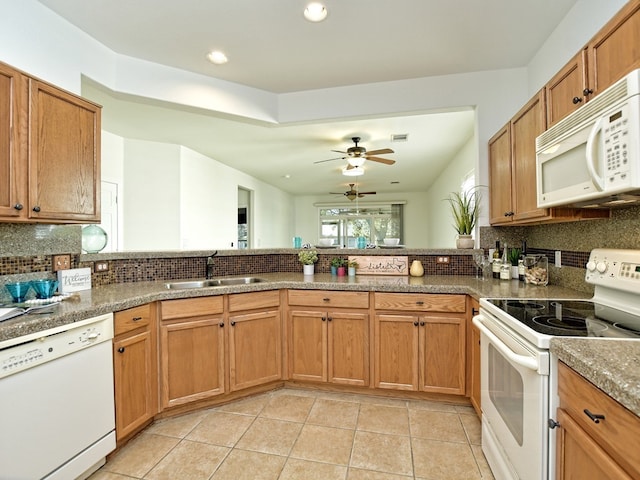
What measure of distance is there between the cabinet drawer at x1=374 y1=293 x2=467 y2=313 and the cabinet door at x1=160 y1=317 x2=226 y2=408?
1191 mm

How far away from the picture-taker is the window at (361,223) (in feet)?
28.5

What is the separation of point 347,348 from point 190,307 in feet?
3.87

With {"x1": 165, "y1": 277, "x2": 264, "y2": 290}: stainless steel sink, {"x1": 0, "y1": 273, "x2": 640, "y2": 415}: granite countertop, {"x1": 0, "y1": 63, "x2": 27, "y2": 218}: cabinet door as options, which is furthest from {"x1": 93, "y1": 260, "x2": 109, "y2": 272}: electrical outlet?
{"x1": 0, "y1": 63, "x2": 27, "y2": 218}: cabinet door

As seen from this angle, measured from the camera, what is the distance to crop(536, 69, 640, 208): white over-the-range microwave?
1065 millimetres

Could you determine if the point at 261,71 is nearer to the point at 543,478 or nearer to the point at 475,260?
the point at 475,260

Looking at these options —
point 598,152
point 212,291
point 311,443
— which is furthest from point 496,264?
point 212,291

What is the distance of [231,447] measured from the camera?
184 cm

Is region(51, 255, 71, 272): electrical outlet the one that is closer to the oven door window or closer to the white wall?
the oven door window

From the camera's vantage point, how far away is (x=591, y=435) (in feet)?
2.87

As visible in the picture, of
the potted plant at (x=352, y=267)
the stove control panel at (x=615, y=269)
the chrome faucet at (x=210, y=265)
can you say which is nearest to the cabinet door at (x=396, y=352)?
the potted plant at (x=352, y=267)

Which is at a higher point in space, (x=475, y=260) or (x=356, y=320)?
(x=475, y=260)

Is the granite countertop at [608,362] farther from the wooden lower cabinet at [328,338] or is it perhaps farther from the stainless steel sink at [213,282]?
the stainless steel sink at [213,282]

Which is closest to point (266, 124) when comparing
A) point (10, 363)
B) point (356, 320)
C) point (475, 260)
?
point (356, 320)

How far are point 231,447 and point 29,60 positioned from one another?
101 inches
